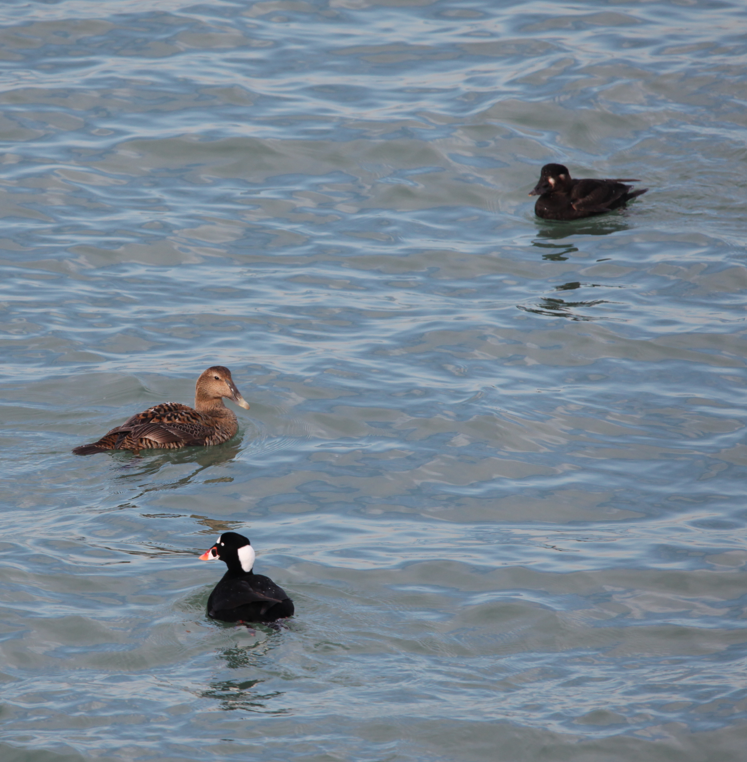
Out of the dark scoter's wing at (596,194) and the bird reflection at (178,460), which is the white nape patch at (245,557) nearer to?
the bird reflection at (178,460)

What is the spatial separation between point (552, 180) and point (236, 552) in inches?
335

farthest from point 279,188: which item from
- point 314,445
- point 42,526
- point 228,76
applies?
point 42,526

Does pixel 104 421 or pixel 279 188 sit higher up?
pixel 279 188

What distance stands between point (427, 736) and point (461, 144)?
11237 mm

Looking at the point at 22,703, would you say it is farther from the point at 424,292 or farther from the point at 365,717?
the point at 424,292

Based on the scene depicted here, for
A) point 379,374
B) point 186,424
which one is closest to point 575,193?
point 379,374

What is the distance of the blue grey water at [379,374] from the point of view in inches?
241

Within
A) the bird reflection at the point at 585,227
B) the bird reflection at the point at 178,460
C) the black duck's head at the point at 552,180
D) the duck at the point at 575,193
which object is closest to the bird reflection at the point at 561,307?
the bird reflection at the point at 585,227

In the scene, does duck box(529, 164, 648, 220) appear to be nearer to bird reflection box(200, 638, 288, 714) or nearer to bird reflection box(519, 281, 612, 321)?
bird reflection box(519, 281, 612, 321)

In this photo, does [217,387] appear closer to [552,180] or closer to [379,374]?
[379,374]

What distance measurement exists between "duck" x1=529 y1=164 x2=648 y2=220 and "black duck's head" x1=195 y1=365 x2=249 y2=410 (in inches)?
224

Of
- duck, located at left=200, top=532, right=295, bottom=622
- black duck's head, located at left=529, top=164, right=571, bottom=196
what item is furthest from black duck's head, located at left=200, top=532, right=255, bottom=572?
black duck's head, located at left=529, top=164, right=571, bottom=196

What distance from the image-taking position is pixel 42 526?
25.4ft

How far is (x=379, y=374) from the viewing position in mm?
10430
